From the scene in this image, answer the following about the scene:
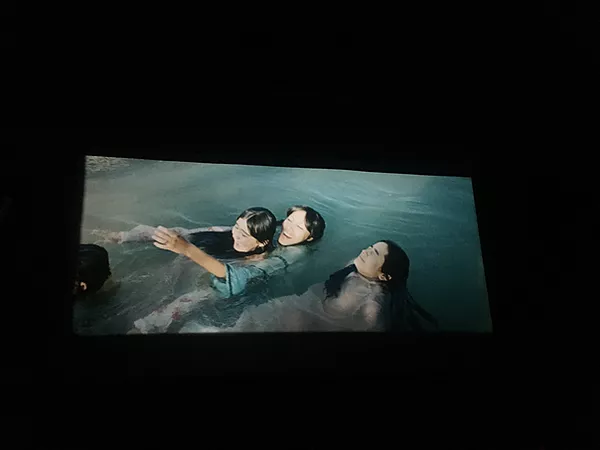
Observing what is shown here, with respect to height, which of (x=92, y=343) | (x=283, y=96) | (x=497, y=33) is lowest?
(x=92, y=343)

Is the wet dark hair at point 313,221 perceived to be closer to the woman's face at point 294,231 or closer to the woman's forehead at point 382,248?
the woman's face at point 294,231

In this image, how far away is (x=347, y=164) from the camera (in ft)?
7.21

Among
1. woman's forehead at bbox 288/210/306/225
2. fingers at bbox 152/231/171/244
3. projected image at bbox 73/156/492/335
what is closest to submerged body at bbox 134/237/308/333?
projected image at bbox 73/156/492/335

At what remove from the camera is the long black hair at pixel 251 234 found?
6.23ft

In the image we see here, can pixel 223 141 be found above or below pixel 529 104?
below

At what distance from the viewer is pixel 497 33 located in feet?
7.88

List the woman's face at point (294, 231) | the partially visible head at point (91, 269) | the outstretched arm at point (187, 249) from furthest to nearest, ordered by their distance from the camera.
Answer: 1. the woman's face at point (294, 231)
2. the outstretched arm at point (187, 249)
3. the partially visible head at point (91, 269)

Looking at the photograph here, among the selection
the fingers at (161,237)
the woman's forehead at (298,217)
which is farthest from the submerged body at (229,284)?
the fingers at (161,237)

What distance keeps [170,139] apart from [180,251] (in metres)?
0.52

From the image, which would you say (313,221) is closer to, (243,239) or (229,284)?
(243,239)

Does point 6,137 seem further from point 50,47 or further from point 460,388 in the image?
point 460,388

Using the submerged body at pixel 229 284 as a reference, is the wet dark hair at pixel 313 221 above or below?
above

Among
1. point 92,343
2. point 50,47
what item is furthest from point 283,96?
point 92,343

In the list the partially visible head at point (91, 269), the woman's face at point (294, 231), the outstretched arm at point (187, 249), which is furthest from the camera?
the woman's face at point (294, 231)
